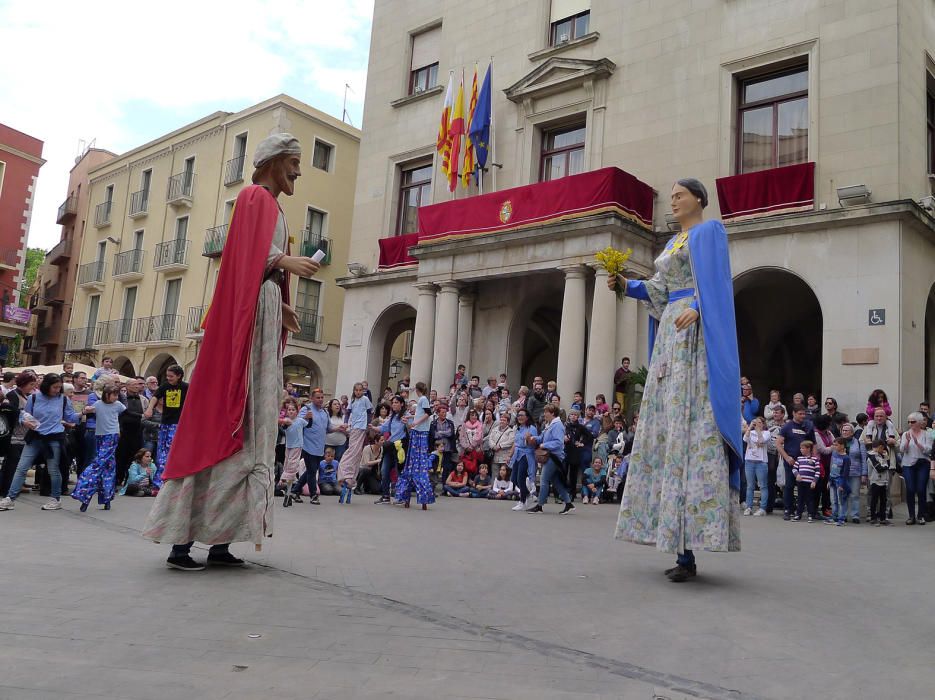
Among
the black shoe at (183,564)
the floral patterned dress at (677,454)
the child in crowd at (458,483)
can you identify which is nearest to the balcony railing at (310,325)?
the child in crowd at (458,483)

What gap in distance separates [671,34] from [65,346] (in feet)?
114

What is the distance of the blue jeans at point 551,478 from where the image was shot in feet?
36.6

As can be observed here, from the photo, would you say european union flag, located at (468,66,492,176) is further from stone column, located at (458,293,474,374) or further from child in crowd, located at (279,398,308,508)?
child in crowd, located at (279,398,308,508)

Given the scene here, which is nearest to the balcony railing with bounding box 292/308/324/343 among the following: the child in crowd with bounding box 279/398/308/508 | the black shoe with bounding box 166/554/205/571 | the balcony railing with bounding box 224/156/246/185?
the balcony railing with bounding box 224/156/246/185

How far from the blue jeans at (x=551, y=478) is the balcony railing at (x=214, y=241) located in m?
24.0

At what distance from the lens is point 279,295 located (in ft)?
16.5

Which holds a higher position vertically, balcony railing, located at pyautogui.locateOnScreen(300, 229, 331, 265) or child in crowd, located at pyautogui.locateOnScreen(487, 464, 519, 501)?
balcony railing, located at pyautogui.locateOnScreen(300, 229, 331, 265)

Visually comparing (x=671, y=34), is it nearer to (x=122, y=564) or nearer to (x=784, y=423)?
(x=784, y=423)

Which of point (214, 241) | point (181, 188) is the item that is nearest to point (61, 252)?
point (181, 188)

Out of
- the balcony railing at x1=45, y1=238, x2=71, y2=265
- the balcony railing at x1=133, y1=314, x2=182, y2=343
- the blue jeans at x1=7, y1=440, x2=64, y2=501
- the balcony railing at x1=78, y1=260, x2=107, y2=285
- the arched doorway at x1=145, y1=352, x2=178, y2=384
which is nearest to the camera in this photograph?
the blue jeans at x1=7, y1=440, x2=64, y2=501

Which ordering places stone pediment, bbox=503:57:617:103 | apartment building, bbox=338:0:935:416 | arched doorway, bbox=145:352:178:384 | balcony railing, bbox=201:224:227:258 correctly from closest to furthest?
apartment building, bbox=338:0:935:416 → stone pediment, bbox=503:57:617:103 → balcony railing, bbox=201:224:227:258 → arched doorway, bbox=145:352:178:384

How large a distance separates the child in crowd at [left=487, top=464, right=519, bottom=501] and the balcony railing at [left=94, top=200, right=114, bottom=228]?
3241 cm

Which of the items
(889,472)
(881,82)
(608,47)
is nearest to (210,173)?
(608,47)

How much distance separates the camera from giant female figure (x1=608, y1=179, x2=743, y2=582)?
16.3ft
